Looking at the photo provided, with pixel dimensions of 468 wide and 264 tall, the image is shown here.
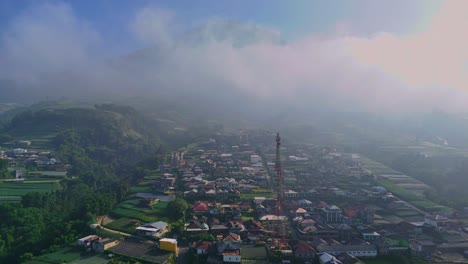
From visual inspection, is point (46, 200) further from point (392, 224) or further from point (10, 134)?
point (10, 134)

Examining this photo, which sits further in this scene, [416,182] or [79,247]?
[416,182]

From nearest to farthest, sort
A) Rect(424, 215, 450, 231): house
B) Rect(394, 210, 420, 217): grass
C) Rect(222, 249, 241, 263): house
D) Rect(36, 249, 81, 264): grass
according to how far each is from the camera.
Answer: Rect(222, 249, 241, 263): house → Rect(36, 249, 81, 264): grass → Rect(424, 215, 450, 231): house → Rect(394, 210, 420, 217): grass

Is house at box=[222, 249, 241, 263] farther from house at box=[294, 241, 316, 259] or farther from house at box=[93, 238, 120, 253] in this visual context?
house at box=[93, 238, 120, 253]

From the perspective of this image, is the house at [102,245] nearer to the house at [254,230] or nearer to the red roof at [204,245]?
the red roof at [204,245]

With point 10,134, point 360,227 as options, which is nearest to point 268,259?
point 360,227

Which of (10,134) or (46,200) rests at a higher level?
(10,134)

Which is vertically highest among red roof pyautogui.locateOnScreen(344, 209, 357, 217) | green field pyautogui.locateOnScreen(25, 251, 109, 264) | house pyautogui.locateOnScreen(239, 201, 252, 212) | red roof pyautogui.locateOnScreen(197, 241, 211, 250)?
house pyautogui.locateOnScreen(239, 201, 252, 212)

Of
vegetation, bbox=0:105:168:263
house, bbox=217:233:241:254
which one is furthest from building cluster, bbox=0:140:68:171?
house, bbox=217:233:241:254
